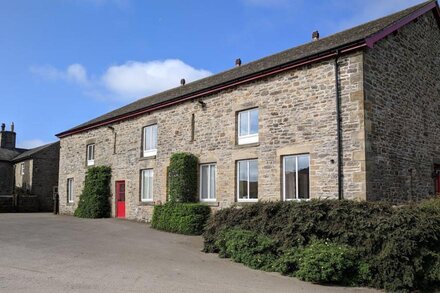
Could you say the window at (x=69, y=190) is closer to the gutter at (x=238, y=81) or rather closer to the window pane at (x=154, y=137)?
the gutter at (x=238, y=81)

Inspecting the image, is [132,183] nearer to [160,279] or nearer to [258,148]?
[258,148]

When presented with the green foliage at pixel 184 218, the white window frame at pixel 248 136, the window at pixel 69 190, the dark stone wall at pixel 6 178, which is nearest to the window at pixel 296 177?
the white window frame at pixel 248 136

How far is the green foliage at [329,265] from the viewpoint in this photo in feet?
29.5

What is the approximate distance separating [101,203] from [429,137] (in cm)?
Result: 1701

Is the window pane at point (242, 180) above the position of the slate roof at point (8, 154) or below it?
below

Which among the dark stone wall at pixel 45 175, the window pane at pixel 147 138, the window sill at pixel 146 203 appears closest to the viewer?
the window sill at pixel 146 203

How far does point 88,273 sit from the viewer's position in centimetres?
907

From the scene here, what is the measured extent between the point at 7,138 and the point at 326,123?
3937cm

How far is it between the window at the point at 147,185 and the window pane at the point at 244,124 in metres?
6.35

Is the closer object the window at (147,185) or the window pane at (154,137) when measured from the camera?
the window at (147,185)

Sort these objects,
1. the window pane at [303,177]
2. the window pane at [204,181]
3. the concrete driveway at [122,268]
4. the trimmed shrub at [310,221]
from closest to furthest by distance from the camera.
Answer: the concrete driveway at [122,268] < the trimmed shrub at [310,221] < the window pane at [303,177] < the window pane at [204,181]

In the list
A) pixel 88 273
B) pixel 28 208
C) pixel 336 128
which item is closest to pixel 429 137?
pixel 336 128

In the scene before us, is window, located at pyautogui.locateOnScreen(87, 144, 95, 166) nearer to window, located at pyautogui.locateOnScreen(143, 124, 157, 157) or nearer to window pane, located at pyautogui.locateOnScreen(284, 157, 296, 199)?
window, located at pyautogui.locateOnScreen(143, 124, 157, 157)

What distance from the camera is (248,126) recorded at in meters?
16.7
